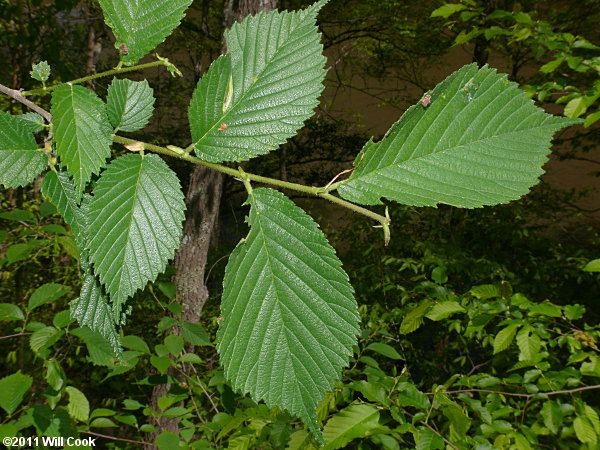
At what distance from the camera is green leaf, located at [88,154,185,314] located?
1.12 ft

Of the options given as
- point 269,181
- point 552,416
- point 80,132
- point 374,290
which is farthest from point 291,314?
point 374,290

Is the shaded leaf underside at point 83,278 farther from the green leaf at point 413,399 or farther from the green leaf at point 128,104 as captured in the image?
the green leaf at point 413,399

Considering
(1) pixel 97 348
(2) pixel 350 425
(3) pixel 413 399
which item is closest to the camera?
(2) pixel 350 425

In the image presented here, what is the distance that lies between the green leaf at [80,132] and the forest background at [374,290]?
0.95m

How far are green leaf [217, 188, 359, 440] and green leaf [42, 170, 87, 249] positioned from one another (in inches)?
5.8

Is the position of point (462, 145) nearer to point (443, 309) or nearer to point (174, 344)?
point (443, 309)

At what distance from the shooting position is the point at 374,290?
3756mm

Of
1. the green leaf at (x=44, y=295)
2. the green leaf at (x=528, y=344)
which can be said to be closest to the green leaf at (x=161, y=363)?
the green leaf at (x=44, y=295)

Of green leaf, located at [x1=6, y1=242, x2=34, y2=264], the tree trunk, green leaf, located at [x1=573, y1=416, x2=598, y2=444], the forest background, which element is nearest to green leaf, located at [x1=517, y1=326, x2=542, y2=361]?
the forest background

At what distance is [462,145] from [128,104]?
31 centimetres

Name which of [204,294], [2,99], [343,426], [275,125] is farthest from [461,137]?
[2,99]

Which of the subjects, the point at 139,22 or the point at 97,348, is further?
the point at 97,348

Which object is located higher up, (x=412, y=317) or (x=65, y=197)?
(x=65, y=197)

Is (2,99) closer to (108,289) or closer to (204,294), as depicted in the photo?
(204,294)
